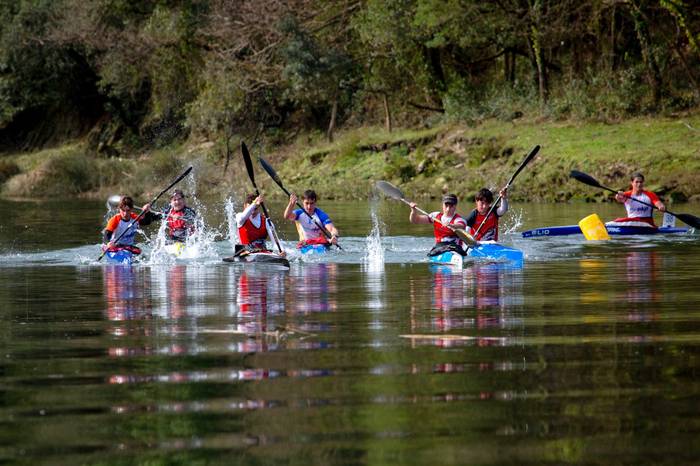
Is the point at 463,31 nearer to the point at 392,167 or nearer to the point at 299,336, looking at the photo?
the point at 392,167

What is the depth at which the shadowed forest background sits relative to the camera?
40.8 m

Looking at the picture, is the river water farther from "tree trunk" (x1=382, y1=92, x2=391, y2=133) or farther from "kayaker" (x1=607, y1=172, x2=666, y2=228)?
"tree trunk" (x1=382, y1=92, x2=391, y2=133)

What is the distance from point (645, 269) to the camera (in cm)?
1780

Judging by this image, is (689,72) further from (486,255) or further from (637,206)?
(486,255)

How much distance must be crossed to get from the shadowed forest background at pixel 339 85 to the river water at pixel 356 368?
70.3 feet

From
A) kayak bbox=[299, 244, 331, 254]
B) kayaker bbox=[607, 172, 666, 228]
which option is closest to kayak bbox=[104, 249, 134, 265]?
kayak bbox=[299, 244, 331, 254]


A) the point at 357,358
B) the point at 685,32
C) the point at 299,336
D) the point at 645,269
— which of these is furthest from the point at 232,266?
the point at 685,32

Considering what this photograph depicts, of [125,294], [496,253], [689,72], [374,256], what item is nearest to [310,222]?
[374,256]

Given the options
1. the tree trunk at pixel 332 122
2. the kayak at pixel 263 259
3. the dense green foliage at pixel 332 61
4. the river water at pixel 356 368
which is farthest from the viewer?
the tree trunk at pixel 332 122

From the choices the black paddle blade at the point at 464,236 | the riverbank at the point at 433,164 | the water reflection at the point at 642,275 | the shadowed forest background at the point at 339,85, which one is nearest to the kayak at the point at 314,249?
the black paddle blade at the point at 464,236

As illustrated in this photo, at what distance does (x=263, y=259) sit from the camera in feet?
65.2

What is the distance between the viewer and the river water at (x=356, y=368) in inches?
270

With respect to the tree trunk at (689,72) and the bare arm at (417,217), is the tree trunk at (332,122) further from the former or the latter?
the bare arm at (417,217)

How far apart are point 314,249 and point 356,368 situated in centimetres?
1295
